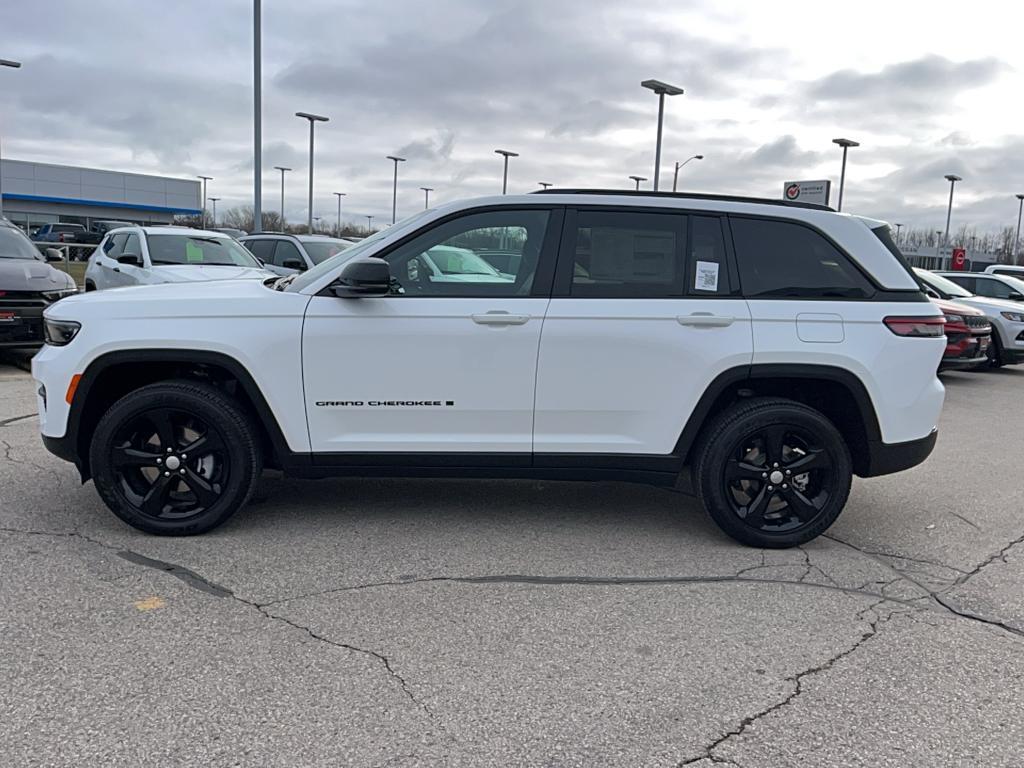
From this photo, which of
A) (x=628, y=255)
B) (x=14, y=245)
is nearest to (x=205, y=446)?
(x=628, y=255)

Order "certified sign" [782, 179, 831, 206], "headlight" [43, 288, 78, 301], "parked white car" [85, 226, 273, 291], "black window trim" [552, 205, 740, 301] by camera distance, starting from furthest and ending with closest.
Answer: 1. "certified sign" [782, 179, 831, 206]
2. "parked white car" [85, 226, 273, 291]
3. "headlight" [43, 288, 78, 301]
4. "black window trim" [552, 205, 740, 301]

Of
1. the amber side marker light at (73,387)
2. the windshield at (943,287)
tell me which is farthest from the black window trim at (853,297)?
the windshield at (943,287)

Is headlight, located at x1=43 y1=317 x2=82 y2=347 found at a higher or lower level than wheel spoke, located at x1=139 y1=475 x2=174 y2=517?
higher

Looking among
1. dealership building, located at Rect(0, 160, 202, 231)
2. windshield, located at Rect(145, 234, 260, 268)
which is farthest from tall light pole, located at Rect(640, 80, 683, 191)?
dealership building, located at Rect(0, 160, 202, 231)

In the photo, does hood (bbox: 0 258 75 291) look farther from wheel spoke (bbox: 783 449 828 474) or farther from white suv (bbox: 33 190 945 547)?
wheel spoke (bbox: 783 449 828 474)

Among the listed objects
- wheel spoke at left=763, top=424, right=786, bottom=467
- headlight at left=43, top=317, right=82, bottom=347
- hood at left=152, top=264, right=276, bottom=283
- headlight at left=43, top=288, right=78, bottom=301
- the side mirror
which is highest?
the side mirror

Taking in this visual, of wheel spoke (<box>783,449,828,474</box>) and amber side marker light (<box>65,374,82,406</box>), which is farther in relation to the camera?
wheel spoke (<box>783,449,828,474</box>)

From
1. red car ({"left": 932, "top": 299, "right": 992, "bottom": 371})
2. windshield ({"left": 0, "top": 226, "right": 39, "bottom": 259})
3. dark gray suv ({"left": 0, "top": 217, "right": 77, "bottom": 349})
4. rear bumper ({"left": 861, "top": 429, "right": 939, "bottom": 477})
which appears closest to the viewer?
rear bumper ({"left": 861, "top": 429, "right": 939, "bottom": 477})

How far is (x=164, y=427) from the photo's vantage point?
448cm

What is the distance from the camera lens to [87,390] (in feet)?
14.6

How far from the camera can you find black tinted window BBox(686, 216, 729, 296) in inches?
181

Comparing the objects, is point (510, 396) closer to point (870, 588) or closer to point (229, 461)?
point (229, 461)

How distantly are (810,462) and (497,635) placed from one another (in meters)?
2.04

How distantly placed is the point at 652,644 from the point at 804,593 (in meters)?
1.02
